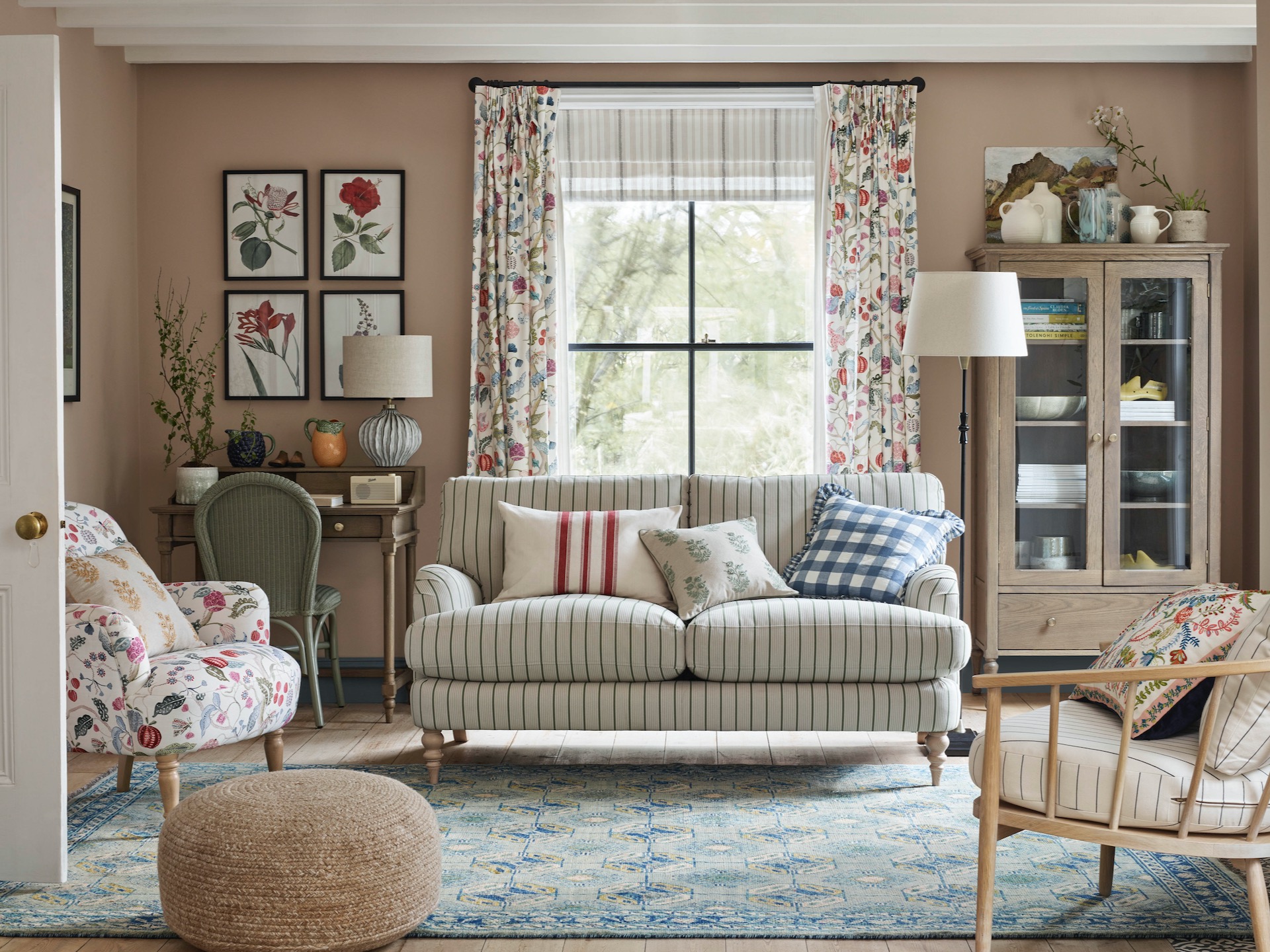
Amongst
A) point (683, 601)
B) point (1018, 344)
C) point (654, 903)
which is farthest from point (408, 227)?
point (654, 903)

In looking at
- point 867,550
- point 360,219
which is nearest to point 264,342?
point 360,219

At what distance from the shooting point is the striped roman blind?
4.84 m

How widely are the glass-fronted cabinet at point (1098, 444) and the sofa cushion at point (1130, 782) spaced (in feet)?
7.25

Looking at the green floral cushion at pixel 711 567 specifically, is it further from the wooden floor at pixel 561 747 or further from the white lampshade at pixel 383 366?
the white lampshade at pixel 383 366

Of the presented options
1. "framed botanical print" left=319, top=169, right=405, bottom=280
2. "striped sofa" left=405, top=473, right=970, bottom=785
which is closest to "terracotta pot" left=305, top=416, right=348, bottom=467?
"framed botanical print" left=319, top=169, right=405, bottom=280

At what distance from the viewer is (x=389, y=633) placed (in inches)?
172

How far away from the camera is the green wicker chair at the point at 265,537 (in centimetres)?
403

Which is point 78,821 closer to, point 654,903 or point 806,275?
point 654,903

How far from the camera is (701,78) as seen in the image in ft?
15.8

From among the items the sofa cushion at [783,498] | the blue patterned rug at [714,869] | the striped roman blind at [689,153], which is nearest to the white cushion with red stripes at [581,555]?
the sofa cushion at [783,498]

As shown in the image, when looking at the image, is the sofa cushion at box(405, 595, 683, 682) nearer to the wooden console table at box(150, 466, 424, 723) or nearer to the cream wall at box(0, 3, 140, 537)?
the wooden console table at box(150, 466, 424, 723)

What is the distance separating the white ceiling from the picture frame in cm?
68

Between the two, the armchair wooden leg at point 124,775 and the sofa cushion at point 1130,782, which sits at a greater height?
the sofa cushion at point 1130,782

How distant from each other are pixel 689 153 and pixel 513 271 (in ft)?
3.09
